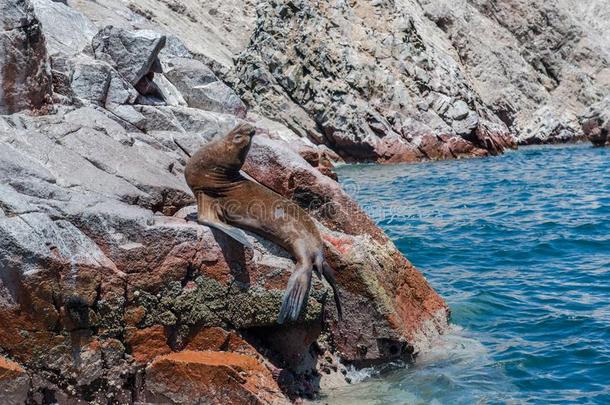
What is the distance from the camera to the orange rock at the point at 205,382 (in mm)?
6664

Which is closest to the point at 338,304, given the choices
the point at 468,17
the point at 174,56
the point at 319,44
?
the point at 174,56

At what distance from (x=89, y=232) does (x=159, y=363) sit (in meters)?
1.27

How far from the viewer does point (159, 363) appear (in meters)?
6.82

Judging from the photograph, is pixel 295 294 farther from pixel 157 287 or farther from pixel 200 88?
pixel 200 88

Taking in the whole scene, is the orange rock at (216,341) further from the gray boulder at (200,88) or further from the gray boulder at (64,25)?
the gray boulder at (200,88)

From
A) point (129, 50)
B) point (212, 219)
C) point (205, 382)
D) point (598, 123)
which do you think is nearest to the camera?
point (205, 382)

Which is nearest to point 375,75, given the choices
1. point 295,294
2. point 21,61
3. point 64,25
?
point 64,25

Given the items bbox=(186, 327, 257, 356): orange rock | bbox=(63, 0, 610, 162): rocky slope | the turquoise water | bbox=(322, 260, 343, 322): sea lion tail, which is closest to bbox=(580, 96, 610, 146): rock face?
bbox=(63, 0, 610, 162): rocky slope

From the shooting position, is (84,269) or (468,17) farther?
(468,17)

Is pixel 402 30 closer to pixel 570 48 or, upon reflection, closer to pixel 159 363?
pixel 570 48

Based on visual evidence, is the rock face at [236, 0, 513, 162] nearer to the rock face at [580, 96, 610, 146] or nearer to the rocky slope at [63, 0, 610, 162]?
the rocky slope at [63, 0, 610, 162]

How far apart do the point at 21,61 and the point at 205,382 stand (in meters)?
5.54

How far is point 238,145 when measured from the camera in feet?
25.9

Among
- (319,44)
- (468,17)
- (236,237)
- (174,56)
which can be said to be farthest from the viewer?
(468,17)
